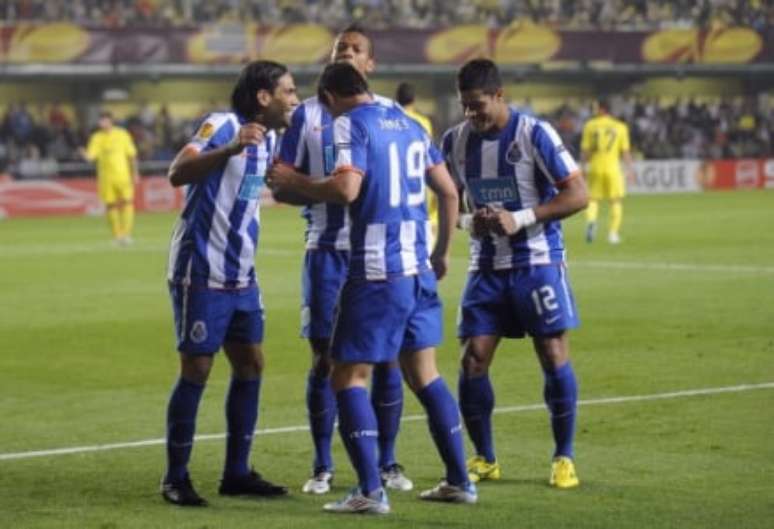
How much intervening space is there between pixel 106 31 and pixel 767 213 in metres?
19.0

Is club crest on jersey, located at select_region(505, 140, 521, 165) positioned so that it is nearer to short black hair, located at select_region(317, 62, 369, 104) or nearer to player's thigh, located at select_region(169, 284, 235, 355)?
short black hair, located at select_region(317, 62, 369, 104)

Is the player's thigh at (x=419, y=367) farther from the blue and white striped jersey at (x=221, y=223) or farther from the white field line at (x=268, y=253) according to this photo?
the white field line at (x=268, y=253)

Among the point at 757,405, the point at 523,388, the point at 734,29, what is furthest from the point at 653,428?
the point at 734,29

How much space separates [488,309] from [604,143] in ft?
68.7

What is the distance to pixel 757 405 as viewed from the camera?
12016 millimetres

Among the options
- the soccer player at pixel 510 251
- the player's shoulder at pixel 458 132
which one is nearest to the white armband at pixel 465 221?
the soccer player at pixel 510 251

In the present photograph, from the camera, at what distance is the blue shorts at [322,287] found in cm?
947

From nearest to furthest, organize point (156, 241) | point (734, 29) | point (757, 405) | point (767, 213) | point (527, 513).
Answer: point (527, 513) < point (757, 405) < point (156, 241) < point (767, 213) < point (734, 29)

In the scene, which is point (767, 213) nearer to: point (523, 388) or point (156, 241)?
point (156, 241)

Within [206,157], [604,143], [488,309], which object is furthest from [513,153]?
[604,143]

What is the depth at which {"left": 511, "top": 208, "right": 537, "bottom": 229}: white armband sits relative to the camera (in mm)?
9461

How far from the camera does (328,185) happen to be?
8.51m

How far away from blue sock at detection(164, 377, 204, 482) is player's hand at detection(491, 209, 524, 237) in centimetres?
163

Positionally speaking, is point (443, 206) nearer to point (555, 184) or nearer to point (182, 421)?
point (555, 184)
